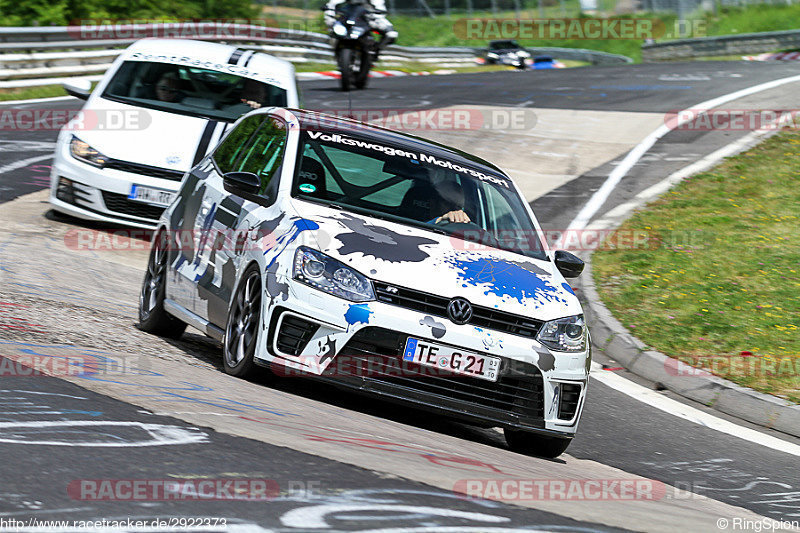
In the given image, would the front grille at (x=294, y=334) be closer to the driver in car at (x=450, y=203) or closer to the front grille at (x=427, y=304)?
the front grille at (x=427, y=304)

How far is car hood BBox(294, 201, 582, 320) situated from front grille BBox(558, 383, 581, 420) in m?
0.39

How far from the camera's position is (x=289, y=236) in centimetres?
648

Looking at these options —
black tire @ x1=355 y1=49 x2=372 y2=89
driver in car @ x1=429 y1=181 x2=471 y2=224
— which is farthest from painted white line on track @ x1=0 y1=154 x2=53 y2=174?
black tire @ x1=355 y1=49 x2=372 y2=89

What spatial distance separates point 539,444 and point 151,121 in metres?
6.39

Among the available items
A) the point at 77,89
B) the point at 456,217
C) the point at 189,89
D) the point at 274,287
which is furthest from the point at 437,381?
the point at 77,89

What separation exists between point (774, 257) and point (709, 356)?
10.5 feet

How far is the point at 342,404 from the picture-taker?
22.0 ft

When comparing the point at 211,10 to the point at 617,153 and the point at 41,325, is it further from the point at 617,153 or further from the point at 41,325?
the point at 41,325

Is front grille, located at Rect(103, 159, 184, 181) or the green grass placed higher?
front grille, located at Rect(103, 159, 184, 181)

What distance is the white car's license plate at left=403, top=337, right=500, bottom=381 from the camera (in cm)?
616

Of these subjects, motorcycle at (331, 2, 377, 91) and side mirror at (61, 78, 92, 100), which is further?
motorcycle at (331, 2, 377, 91)

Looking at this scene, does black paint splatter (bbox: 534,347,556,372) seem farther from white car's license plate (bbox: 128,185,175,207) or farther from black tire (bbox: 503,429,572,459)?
white car's license plate (bbox: 128,185,175,207)

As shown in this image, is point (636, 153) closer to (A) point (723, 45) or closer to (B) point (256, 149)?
(B) point (256, 149)

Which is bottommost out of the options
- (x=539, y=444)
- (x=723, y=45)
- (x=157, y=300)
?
(x=723, y=45)
